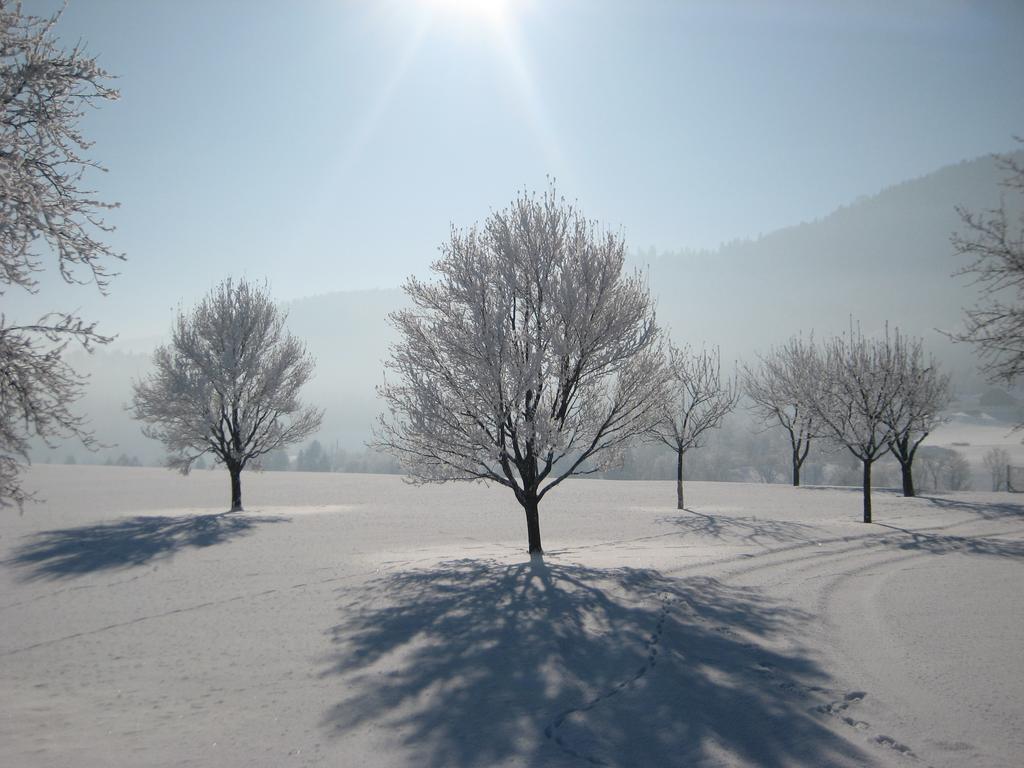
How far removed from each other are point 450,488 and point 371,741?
28013 millimetres

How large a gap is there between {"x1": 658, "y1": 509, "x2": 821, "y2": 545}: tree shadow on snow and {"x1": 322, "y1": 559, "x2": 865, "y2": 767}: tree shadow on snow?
6158mm

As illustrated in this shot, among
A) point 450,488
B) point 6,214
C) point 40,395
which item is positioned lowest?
point 450,488

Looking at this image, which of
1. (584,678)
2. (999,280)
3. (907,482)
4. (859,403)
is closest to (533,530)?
(584,678)

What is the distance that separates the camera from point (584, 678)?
654 centimetres

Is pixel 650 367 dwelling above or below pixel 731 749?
above

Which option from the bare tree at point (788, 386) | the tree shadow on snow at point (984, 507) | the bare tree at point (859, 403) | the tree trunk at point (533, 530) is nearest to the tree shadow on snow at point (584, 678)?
the tree trunk at point (533, 530)

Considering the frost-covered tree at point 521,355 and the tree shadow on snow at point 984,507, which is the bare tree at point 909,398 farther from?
the frost-covered tree at point 521,355

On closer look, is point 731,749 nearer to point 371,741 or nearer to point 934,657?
point 371,741

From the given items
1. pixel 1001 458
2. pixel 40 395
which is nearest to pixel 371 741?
pixel 40 395

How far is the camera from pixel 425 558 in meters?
13.9

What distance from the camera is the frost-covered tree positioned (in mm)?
12383

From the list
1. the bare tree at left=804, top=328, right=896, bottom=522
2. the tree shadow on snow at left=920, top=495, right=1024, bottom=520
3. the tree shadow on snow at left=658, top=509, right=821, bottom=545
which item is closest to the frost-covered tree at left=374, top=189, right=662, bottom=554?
the tree shadow on snow at left=658, top=509, right=821, bottom=545

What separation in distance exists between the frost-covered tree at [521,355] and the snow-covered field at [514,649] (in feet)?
8.81

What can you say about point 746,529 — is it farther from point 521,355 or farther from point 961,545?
point 521,355
